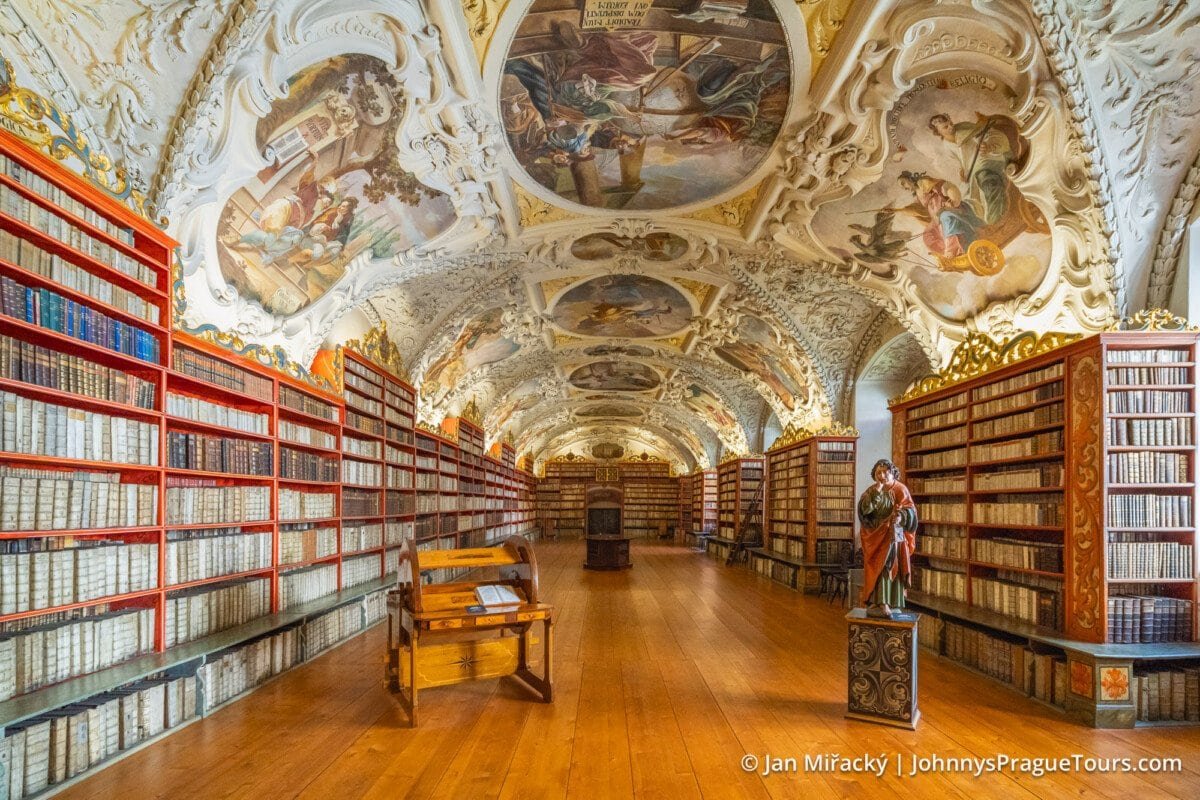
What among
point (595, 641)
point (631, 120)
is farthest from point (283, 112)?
point (595, 641)

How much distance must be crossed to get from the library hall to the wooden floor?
1.6 inches

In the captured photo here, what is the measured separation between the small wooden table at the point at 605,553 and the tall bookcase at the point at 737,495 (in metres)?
3.69

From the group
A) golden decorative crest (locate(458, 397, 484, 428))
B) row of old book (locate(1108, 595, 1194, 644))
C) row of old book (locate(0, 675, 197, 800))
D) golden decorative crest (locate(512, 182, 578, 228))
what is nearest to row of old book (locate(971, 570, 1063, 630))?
row of old book (locate(1108, 595, 1194, 644))

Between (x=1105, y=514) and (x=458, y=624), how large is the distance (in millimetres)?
5304

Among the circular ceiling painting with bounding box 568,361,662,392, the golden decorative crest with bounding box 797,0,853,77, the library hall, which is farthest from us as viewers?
the circular ceiling painting with bounding box 568,361,662,392

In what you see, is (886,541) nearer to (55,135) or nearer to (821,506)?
(55,135)

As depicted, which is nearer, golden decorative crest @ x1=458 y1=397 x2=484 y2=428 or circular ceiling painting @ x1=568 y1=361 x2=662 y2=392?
golden decorative crest @ x1=458 y1=397 x2=484 y2=428

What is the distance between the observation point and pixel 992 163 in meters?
6.74

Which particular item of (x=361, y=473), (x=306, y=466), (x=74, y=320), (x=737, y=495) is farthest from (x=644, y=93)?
(x=737, y=495)

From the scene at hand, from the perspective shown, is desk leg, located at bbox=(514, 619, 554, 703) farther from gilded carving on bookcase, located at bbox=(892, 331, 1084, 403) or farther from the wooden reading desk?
gilded carving on bookcase, located at bbox=(892, 331, 1084, 403)

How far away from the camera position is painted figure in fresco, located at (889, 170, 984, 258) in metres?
7.44

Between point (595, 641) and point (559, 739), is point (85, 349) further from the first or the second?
point (595, 641)

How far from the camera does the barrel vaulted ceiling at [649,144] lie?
5.12m

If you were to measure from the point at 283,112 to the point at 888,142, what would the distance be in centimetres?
555
